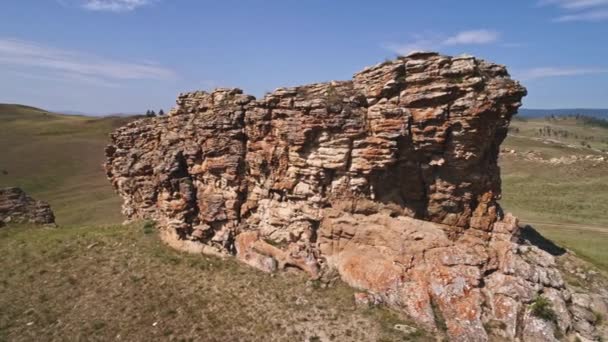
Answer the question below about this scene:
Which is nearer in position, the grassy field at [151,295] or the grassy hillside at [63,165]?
the grassy field at [151,295]

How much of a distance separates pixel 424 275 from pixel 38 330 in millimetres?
20775

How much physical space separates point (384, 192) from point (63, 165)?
97.6 m

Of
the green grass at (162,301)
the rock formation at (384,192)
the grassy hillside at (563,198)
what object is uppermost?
the rock formation at (384,192)

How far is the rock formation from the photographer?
21.3 m

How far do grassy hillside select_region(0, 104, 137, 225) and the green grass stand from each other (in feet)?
76.3

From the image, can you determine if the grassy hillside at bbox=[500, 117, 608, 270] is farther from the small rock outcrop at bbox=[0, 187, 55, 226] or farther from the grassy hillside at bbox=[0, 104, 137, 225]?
the grassy hillside at bbox=[0, 104, 137, 225]

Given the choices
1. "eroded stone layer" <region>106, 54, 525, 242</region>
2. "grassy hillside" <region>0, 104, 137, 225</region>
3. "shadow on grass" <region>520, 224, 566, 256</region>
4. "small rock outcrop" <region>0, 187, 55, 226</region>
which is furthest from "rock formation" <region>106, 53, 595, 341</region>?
"grassy hillside" <region>0, 104, 137, 225</region>

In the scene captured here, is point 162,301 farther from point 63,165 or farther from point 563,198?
point 63,165

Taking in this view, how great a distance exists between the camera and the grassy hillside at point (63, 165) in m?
60.7

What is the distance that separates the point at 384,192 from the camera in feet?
81.3

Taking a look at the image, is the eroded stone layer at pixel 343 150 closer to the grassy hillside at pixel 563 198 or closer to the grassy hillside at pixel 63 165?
the grassy hillside at pixel 563 198

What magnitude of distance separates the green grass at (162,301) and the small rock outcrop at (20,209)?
9225mm

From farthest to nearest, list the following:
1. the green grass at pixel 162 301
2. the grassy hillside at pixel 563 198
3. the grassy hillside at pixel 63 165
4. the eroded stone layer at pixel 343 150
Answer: the grassy hillside at pixel 63 165 → the grassy hillside at pixel 563 198 → the eroded stone layer at pixel 343 150 → the green grass at pixel 162 301

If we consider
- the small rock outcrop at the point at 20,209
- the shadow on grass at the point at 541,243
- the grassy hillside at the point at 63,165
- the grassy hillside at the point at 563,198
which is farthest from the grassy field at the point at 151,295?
the grassy hillside at the point at 63,165
